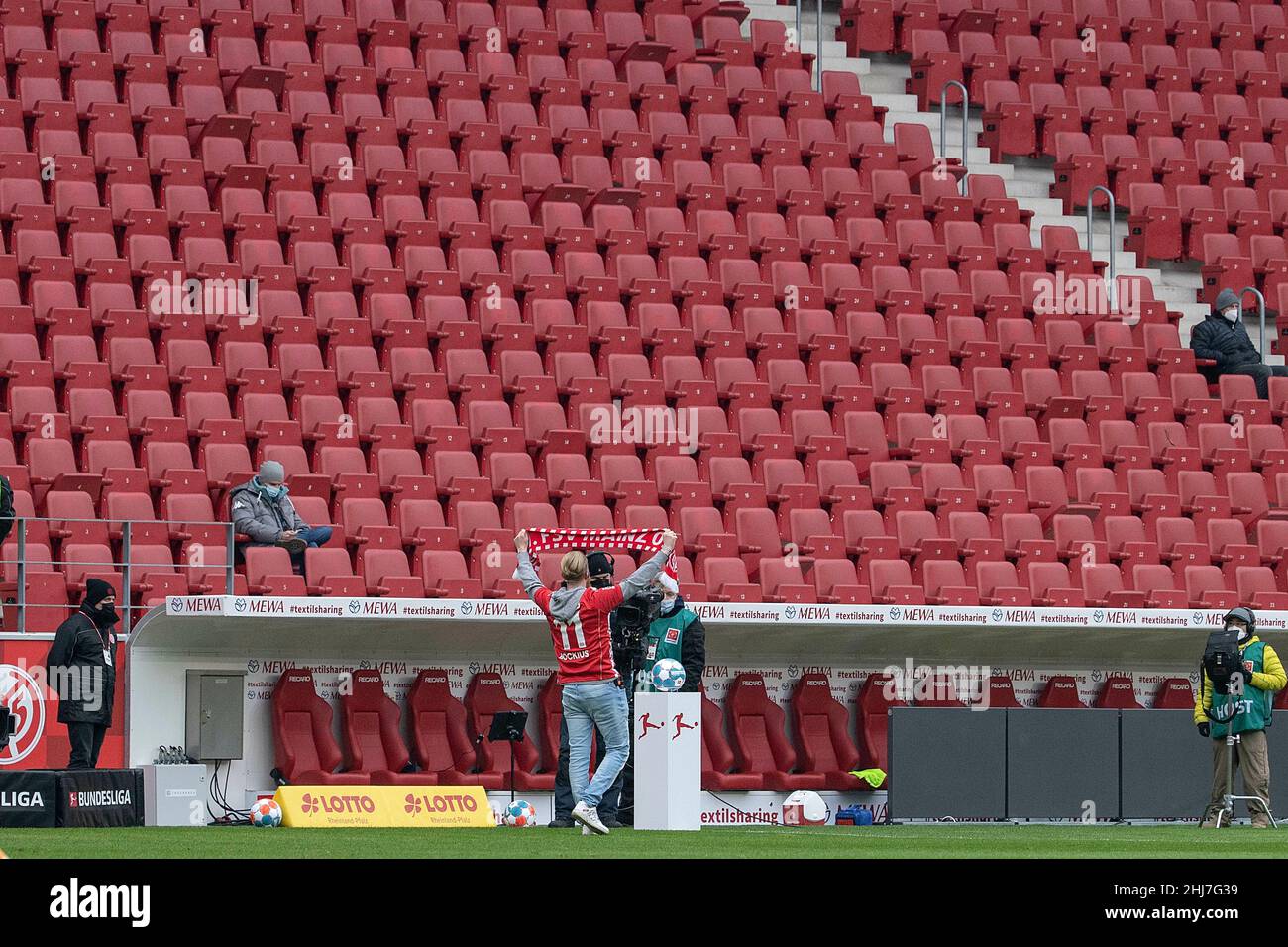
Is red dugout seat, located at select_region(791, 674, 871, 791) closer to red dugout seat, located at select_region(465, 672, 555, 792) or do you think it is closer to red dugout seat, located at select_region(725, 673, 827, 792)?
red dugout seat, located at select_region(725, 673, 827, 792)

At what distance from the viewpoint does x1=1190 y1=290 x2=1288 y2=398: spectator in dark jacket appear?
2409cm

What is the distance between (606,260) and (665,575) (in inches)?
275

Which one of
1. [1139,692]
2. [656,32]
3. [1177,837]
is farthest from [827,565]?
[656,32]

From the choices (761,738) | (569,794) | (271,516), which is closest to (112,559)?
(271,516)

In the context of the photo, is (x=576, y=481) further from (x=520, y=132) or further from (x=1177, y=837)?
(x=1177, y=837)

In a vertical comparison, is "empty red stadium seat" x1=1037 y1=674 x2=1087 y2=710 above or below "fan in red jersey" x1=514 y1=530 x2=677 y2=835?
below

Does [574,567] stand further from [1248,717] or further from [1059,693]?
[1059,693]

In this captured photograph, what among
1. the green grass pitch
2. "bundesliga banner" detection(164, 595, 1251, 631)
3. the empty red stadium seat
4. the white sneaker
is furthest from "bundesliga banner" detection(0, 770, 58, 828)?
the empty red stadium seat

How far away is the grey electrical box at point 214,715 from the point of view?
1717 centimetres

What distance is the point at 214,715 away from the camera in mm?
17219

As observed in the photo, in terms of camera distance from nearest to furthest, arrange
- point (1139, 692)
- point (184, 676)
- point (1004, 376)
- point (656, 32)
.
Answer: point (184, 676) < point (1139, 692) < point (1004, 376) < point (656, 32)

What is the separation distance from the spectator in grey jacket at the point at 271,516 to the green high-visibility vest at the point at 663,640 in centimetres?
326

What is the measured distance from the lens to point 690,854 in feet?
37.4

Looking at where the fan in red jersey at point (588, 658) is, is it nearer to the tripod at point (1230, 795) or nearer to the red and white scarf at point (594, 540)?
the red and white scarf at point (594, 540)
